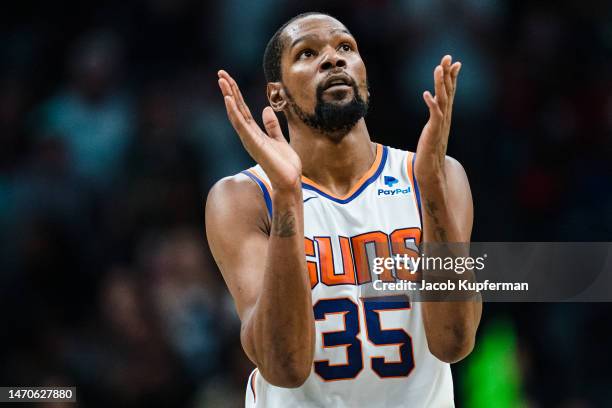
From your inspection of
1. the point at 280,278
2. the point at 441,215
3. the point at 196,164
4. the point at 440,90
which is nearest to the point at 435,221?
the point at 441,215

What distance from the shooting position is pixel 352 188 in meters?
3.94

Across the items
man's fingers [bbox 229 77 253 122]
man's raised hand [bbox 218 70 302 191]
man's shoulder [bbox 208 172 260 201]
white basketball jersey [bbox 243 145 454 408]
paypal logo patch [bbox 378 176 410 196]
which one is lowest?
white basketball jersey [bbox 243 145 454 408]

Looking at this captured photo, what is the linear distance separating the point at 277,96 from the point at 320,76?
330mm

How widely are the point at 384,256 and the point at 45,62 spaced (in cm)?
508

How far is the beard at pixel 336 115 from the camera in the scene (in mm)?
3859

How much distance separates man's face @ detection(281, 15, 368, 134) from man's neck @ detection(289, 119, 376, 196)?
0.05 m

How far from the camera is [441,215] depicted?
3.38m

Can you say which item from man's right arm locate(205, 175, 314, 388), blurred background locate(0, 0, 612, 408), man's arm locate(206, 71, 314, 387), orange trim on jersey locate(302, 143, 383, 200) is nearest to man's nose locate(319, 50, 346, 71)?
orange trim on jersey locate(302, 143, 383, 200)

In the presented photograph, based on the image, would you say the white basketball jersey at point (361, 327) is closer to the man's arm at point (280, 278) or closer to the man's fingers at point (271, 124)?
the man's arm at point (280, 278)

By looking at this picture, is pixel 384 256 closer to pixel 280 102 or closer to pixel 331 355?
pixel 331 355

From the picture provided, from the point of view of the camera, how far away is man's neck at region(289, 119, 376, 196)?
397 cm

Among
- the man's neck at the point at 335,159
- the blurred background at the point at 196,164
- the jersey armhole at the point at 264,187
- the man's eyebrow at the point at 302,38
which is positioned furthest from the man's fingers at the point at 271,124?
the blurred background at the point at 196,164

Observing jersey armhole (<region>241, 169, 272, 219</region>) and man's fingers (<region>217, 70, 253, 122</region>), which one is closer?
man's fingers (<region>217, 70, 253, 122</region>)

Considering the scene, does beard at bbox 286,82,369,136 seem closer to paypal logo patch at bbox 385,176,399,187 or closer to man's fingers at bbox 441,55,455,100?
paypal logo patch at bbox 385,176,399,187
